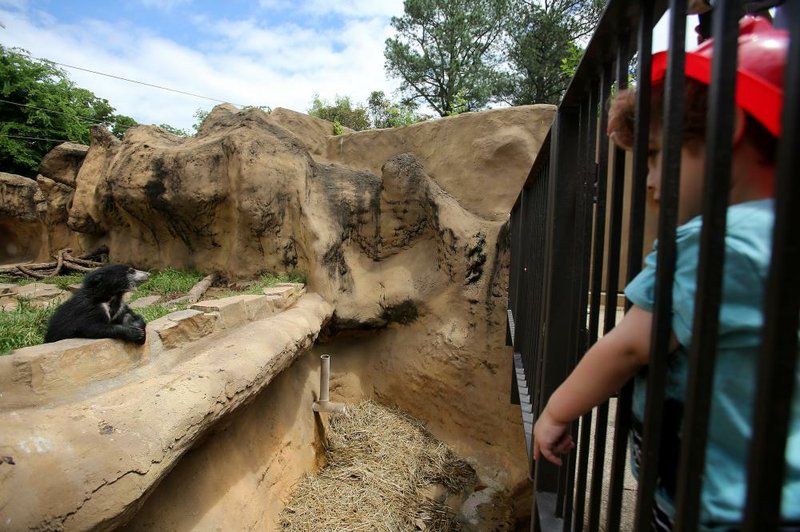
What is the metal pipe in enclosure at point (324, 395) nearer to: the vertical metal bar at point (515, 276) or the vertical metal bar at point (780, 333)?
the vertical metal bar at point (515, 276)

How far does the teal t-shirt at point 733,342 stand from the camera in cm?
62

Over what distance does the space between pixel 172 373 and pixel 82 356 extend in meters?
0.45

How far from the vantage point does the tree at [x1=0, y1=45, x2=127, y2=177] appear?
15.2 metres

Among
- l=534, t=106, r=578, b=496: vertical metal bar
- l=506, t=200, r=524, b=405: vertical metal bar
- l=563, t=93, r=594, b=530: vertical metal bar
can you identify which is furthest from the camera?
l=506, t=200, r=524, b=405: vertical metal bar

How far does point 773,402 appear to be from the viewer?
472 millimetres

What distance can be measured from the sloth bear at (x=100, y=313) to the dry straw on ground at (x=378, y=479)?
2.05 meters

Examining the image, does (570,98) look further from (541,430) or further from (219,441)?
(219,441)

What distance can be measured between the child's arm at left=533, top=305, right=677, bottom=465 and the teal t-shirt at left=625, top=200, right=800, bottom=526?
4 cm

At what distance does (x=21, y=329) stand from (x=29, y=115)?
17765mm

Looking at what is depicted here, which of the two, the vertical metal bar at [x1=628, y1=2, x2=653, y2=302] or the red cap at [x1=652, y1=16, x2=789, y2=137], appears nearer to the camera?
the red cap at [x1=652, y1=16, x2=789, y2=137]

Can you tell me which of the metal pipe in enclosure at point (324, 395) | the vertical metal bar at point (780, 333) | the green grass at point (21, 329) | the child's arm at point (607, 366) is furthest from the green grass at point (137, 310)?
the vertical metal bar at point (780, 333)

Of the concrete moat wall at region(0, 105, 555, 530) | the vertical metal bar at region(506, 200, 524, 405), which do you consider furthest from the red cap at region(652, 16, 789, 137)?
the vertical metal bar at region(506, 200, 524, 405)

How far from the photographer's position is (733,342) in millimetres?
666

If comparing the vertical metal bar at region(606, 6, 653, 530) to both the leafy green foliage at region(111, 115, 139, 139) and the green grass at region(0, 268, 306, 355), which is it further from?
the leafy green foliage at region(111, 115, 139, 139)
